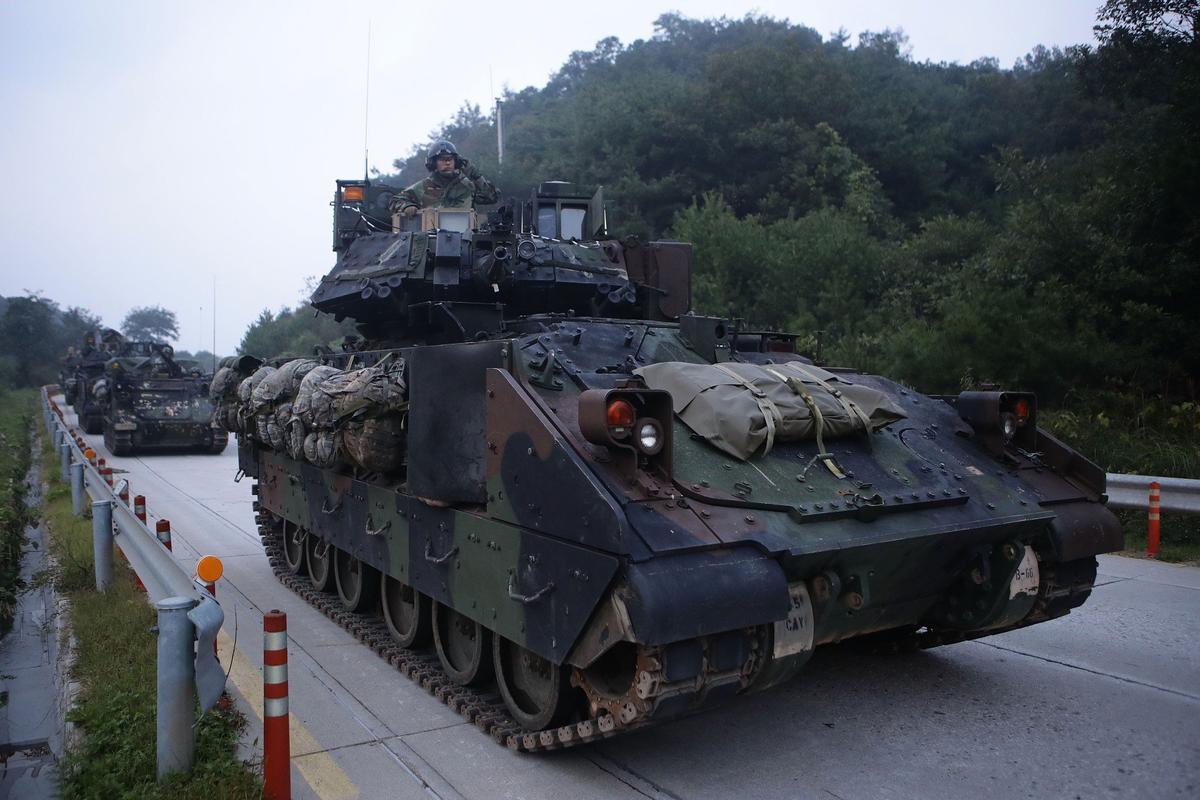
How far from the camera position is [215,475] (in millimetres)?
16250

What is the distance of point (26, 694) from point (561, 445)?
12.6ft

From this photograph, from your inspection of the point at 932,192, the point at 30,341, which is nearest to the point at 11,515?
the point at 932,192

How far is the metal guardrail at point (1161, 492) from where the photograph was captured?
889 cm

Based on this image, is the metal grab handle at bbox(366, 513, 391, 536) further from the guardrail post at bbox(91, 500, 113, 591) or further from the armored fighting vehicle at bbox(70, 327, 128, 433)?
the armored fighting vehicle at bbox(70, 327, 128, 433)

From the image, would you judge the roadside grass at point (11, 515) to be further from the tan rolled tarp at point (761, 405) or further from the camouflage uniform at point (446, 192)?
the tan rolled tarp at point (761, 405)

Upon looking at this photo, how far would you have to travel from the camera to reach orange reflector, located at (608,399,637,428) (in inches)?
158

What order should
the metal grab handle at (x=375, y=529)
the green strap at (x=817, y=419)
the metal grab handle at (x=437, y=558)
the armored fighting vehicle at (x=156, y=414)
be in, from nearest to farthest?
the green strap at (x=817, y=419), the metal grab handle at (x=437, y=558), the metal grab handle at (x=375, y=529), the armored fighting vehicle at (x=156, y=414)

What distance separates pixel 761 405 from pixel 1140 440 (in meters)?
8.50

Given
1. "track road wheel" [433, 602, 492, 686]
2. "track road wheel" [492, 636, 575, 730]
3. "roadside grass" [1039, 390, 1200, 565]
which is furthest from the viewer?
"roadside grass" [1039, 390, 1200, 565]

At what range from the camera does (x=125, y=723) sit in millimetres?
4543

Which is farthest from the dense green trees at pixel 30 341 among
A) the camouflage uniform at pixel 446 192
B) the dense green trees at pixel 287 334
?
the camouflage uniform at pixel 446 192

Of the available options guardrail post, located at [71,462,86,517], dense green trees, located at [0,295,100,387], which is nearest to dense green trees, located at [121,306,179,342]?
dense green trees, located at [0,295,100,387]

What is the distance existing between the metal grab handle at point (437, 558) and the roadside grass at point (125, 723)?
123 cm

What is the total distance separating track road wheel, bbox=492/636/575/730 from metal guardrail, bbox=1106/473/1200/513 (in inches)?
272
